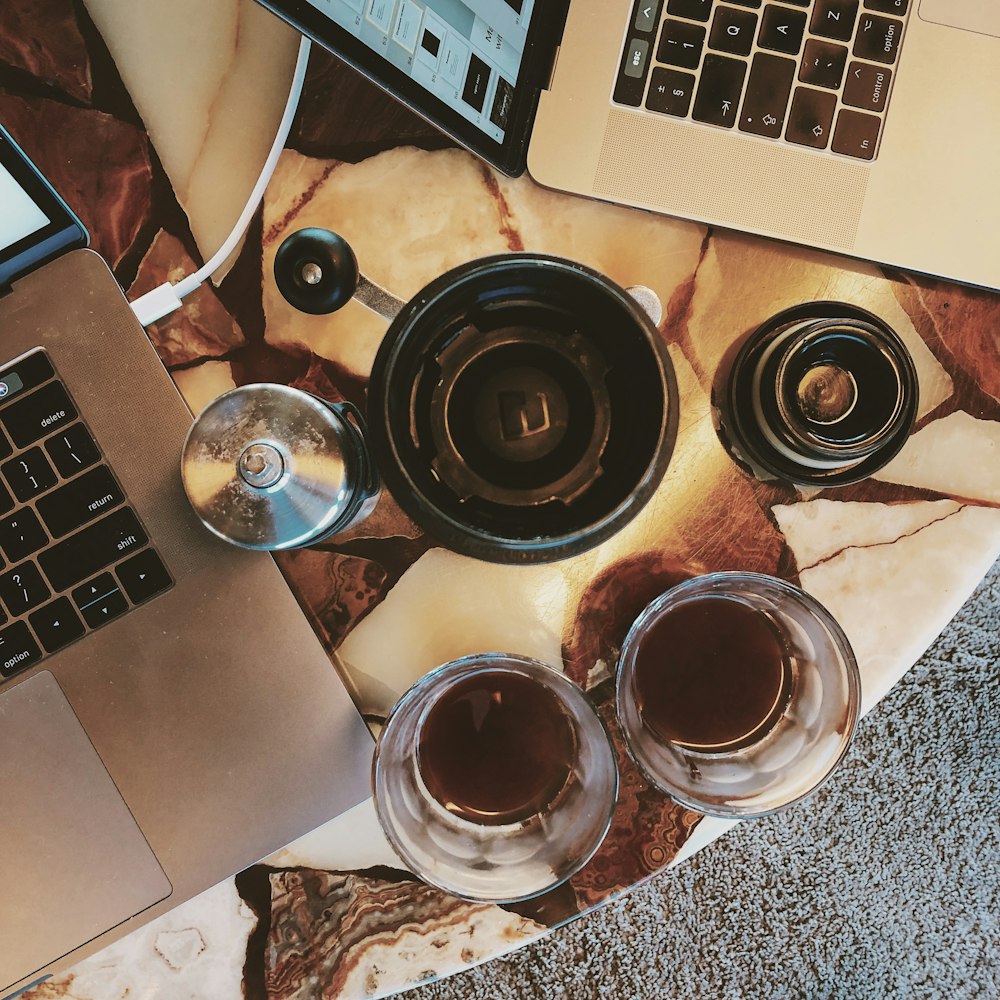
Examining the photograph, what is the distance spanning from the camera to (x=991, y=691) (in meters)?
0.96

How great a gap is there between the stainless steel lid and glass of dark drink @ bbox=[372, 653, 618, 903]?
128 millimetres

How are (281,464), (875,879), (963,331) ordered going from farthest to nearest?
(875,879) < (963,331) < (281,464)

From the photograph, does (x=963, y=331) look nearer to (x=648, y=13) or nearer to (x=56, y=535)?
(x=648, y=13)

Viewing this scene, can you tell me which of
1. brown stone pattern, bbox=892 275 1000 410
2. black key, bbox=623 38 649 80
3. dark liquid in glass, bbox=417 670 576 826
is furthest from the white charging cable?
brown stone pattern, bbox=892 275 1000 410

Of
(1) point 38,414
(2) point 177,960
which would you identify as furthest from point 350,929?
(1) point 38,414

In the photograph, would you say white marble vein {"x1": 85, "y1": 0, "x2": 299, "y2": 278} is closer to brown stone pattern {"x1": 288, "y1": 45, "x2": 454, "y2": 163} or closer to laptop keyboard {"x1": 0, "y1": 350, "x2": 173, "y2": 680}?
brown stone pattern {"x1": 288, "y1": 45, "x2": 454, "y2": 163}

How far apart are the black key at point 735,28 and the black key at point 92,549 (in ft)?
1.59

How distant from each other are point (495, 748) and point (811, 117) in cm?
46

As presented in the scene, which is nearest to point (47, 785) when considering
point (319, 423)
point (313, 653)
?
point (313, 653)

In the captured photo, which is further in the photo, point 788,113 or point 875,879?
point 875,879

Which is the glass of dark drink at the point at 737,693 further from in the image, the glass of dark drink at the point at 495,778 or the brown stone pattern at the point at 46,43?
the brown stone pattern at the point at 46,43

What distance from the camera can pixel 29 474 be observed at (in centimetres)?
50

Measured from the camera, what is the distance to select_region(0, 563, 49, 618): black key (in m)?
0.50

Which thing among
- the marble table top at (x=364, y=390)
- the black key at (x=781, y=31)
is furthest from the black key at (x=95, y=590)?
the black key at (x=781, y=31)
